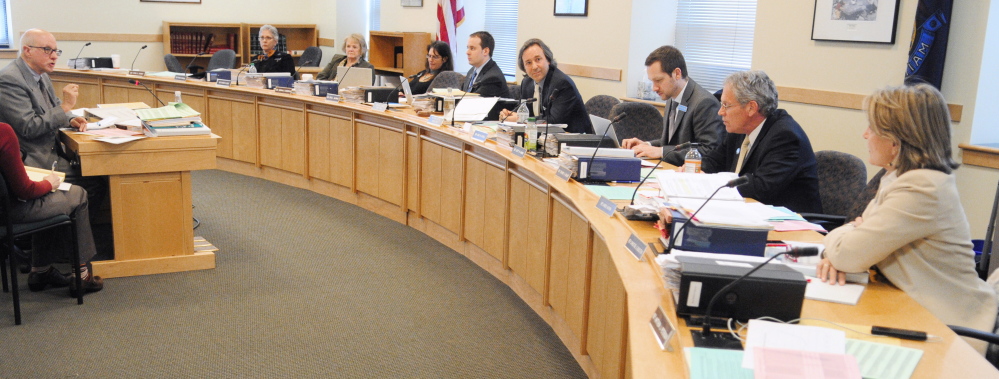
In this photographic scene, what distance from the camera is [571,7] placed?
698 cm

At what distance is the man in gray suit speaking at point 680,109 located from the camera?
4109mm

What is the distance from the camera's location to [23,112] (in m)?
4.26

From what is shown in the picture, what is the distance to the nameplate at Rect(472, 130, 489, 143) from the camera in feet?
14.2

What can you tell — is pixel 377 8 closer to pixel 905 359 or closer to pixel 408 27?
pixel 408 27

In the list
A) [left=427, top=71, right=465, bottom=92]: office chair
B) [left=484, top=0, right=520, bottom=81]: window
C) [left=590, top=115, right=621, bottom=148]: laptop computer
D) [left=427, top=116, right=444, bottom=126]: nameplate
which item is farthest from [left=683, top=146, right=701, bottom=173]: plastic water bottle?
[left=484, top=0, right=520, bottom=81]: window

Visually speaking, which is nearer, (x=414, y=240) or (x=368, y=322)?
(x=368, y=322)

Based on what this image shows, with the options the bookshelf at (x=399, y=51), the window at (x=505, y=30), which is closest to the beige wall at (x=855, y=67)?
the window at (x=505, y=30)

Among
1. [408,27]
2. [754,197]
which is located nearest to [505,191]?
[754,197]

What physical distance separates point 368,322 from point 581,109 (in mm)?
2080

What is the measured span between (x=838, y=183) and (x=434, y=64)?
4.04 m

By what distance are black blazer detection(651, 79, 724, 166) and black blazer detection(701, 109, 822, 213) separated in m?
0.68

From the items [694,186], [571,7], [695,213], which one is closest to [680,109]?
[694,186]

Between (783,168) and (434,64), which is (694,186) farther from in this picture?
(434,64)

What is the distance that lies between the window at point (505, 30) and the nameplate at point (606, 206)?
562 centimetres
